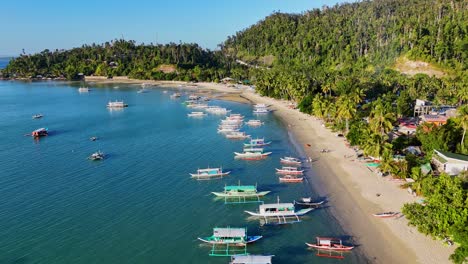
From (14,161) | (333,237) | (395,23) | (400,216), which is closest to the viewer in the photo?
(333,237)

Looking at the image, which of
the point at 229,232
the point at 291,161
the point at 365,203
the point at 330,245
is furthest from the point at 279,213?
the point at 291,161

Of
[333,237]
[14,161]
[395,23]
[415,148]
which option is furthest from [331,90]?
[14,161]

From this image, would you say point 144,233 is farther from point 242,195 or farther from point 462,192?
point 462,192

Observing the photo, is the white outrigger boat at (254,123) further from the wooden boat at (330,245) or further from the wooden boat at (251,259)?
the wooden boat at (251,259)

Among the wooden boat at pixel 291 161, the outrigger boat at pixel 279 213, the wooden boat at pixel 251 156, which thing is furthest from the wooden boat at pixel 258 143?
the outrigger boat at pixel 279 213

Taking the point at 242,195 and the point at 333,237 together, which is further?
the point at 242,195

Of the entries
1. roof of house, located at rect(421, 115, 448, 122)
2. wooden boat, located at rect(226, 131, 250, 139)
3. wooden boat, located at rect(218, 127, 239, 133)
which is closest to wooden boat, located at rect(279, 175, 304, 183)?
wooden boat, located at rect(226, 131, 250, 139)

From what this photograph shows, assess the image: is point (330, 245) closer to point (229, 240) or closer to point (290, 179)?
point (229, 240)
